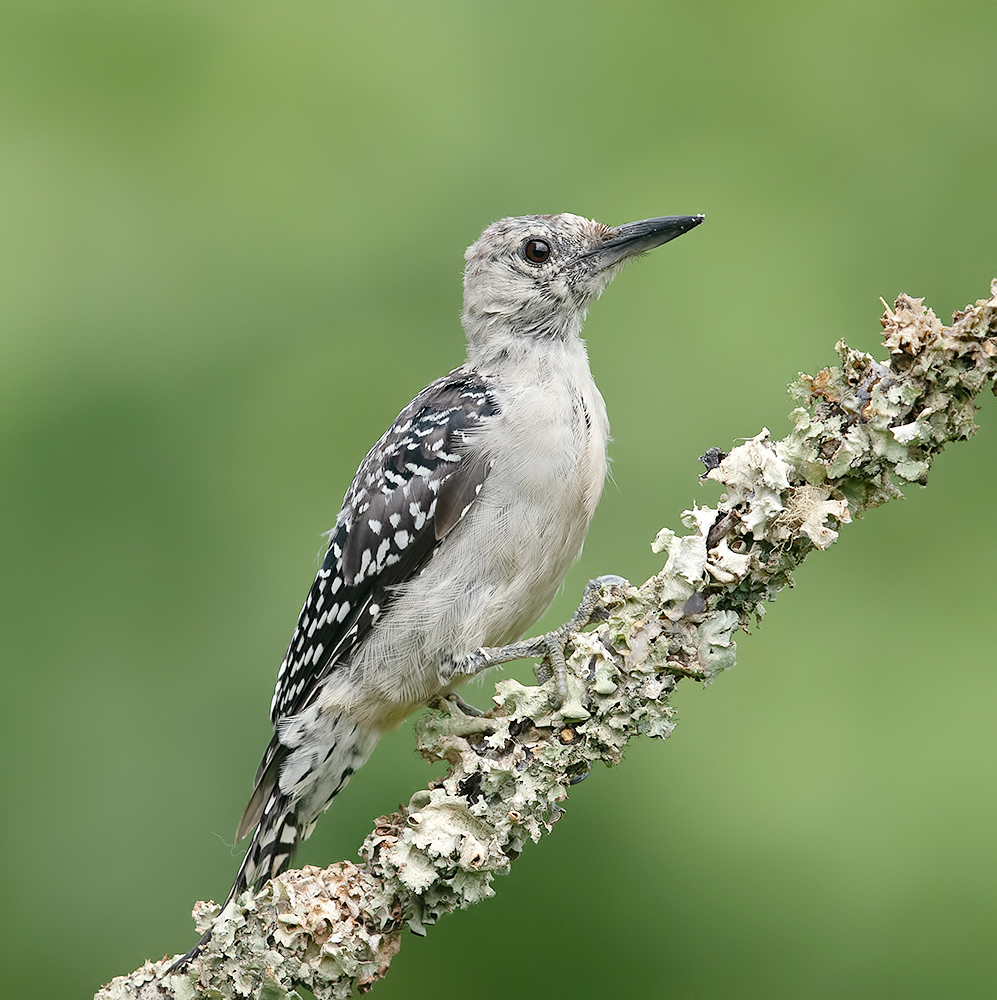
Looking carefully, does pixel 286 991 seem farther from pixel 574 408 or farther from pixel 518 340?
pixel 518 340

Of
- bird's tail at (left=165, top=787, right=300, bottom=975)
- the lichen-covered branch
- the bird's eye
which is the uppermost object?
the bird's eye

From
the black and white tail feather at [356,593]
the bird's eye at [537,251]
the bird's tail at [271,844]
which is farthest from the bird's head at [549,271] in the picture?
the bird's tail at [271,844]

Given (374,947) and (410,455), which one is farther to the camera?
(410,455)

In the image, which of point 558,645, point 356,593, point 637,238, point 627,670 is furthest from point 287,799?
point 637,238

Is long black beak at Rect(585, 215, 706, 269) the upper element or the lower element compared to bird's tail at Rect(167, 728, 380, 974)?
upper

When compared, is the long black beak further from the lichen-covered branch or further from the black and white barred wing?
the lichen-covered branch

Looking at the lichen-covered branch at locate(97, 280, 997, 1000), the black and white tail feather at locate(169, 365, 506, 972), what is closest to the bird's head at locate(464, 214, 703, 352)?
the black and white tail feather at locate(169, 365, 506, 972)

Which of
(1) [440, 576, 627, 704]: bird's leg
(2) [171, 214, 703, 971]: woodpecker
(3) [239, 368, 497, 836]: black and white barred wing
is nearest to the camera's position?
(1) [440, 576, 627, 704]: bird's leg

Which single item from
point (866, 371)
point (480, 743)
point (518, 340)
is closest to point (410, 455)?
point (518, 340)
